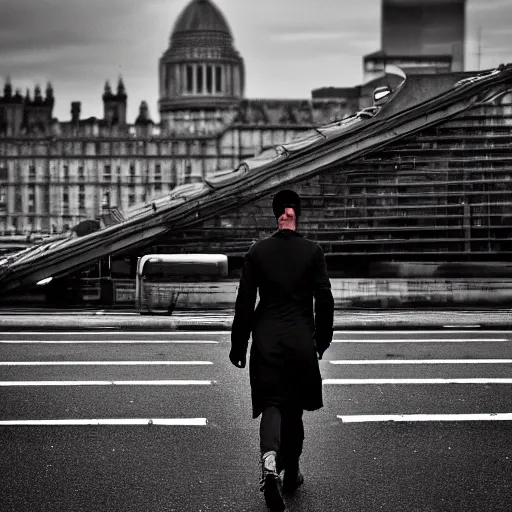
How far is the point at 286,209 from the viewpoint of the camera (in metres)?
6.76

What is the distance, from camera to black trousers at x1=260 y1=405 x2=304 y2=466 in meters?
6.50

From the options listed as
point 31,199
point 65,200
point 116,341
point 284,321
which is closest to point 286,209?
point 284,321

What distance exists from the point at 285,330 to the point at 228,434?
75.6 inches

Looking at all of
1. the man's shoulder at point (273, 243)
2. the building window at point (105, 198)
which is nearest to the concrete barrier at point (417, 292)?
the man's shoulder at point (273, 243)

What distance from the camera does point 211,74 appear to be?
159875 mm

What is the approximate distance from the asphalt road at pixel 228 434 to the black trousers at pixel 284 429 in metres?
0.27

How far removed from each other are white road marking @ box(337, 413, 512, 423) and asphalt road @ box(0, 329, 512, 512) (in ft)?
0.05

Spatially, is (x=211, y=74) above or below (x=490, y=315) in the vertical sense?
above

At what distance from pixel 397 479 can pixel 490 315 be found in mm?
11827

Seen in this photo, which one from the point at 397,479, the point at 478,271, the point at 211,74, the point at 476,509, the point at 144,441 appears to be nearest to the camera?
the point at 476,509

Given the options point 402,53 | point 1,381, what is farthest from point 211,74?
point 1,381

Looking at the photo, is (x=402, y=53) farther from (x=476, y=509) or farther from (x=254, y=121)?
(x=476, y=509)

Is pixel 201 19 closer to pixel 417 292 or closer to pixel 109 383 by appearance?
pixel 417 292

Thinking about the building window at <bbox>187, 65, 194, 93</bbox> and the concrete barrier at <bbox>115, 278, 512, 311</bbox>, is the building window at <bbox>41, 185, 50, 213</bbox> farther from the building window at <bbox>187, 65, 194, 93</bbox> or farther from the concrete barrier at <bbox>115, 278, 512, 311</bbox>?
the concrete barrier at <bbox>115, 278, 512, 311</bbox>
